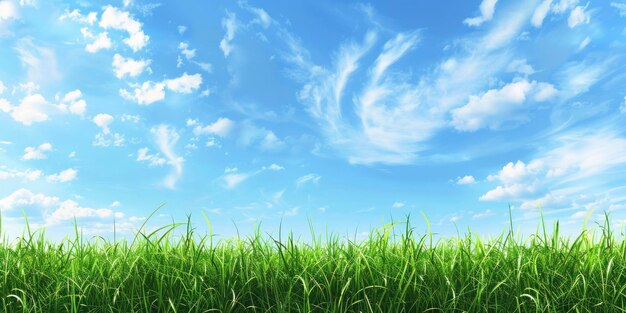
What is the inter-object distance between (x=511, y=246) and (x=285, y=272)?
78.0 inches

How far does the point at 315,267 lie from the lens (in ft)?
14.2

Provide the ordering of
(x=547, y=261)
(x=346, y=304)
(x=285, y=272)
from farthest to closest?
(x=547, y=261) < (x=285, y=272) < (x=346, y=304)

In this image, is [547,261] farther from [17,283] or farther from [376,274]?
[17,283]

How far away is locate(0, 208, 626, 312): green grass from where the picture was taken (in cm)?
394

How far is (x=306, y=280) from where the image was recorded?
3.95 meters

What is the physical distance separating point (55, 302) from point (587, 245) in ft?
13.8

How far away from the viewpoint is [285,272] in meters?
4.18

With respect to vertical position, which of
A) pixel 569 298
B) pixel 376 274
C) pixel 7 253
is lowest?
pixel 569 298

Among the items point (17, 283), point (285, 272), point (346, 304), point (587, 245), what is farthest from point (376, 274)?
point (17, 283)

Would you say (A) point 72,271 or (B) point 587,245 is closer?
(A) point 72,271

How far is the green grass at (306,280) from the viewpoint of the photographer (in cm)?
394

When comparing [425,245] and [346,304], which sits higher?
[425,245]

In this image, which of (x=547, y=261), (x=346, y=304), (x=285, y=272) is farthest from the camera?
(x=547, y=261)

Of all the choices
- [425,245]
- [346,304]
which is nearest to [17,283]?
[346,304]
